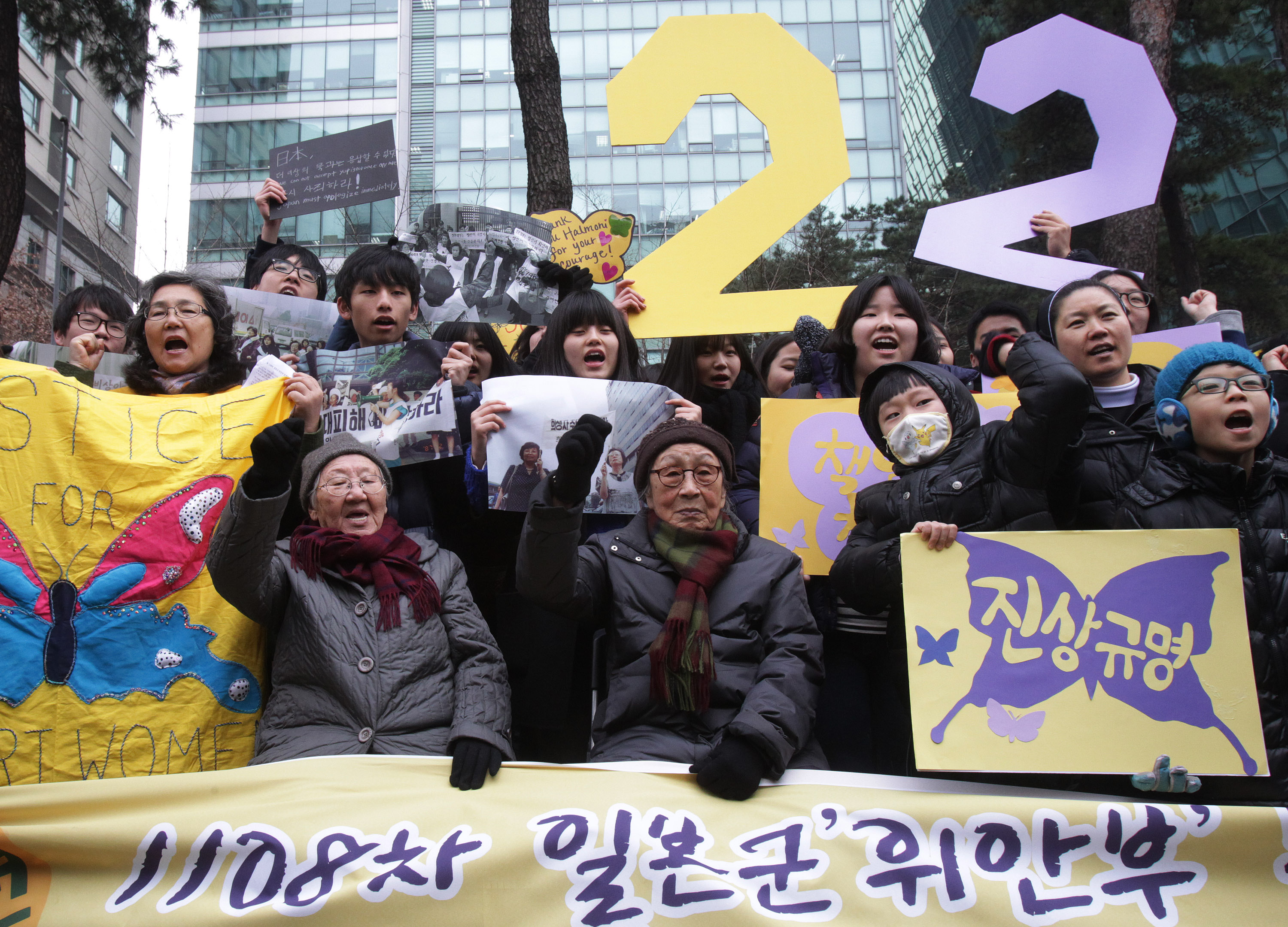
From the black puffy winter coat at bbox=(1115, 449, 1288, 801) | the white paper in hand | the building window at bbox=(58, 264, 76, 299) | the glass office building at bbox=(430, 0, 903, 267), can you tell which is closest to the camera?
the black puffy winter coat at bbox=(1115, 449, 1288, 801)

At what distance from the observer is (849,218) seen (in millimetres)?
20281

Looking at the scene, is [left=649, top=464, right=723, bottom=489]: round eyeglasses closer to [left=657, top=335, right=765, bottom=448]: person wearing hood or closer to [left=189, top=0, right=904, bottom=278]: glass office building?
[left=657, top=335, right=765, bottom=448]: person wearing hood

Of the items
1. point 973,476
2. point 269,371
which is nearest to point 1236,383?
point 973,476

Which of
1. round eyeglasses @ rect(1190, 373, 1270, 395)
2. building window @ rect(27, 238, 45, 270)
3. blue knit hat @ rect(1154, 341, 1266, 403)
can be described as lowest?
round eyeglasses @ rect(1190, 373, 1270, 395)

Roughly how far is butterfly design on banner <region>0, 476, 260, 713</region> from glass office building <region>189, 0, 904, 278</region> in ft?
95.3

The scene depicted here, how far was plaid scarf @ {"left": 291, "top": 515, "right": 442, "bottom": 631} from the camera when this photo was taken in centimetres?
282

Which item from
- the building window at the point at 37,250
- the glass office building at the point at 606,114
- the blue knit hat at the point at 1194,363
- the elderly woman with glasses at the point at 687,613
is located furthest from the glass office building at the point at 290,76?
the blue knit hat at the point at 1194,363

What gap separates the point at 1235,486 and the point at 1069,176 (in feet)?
6.90

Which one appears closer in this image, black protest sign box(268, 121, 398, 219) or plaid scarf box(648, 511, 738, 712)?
plaid scarf box(648, 511, 738, 712)

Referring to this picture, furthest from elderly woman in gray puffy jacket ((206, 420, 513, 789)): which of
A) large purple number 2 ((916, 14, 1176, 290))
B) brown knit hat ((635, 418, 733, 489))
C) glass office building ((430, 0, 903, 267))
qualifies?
glass office building ((430, 0, 903, 267))

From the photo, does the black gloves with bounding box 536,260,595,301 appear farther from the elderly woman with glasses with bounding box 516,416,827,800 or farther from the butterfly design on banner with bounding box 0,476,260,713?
the butterfly design on banner with bounding box 0,476,260,713

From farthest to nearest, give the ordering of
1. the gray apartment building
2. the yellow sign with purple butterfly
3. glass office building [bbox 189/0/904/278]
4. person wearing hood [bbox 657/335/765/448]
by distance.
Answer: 1. glass office building [bbox 189/0/904/278]
2. the gray apartment building
3. person wearing hood [bbox 657/335/765/448]
4. the yellow sign with purple butterfly

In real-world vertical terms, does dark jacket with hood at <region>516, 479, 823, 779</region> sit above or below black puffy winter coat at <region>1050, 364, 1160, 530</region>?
below

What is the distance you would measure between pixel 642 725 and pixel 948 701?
2.72ft
